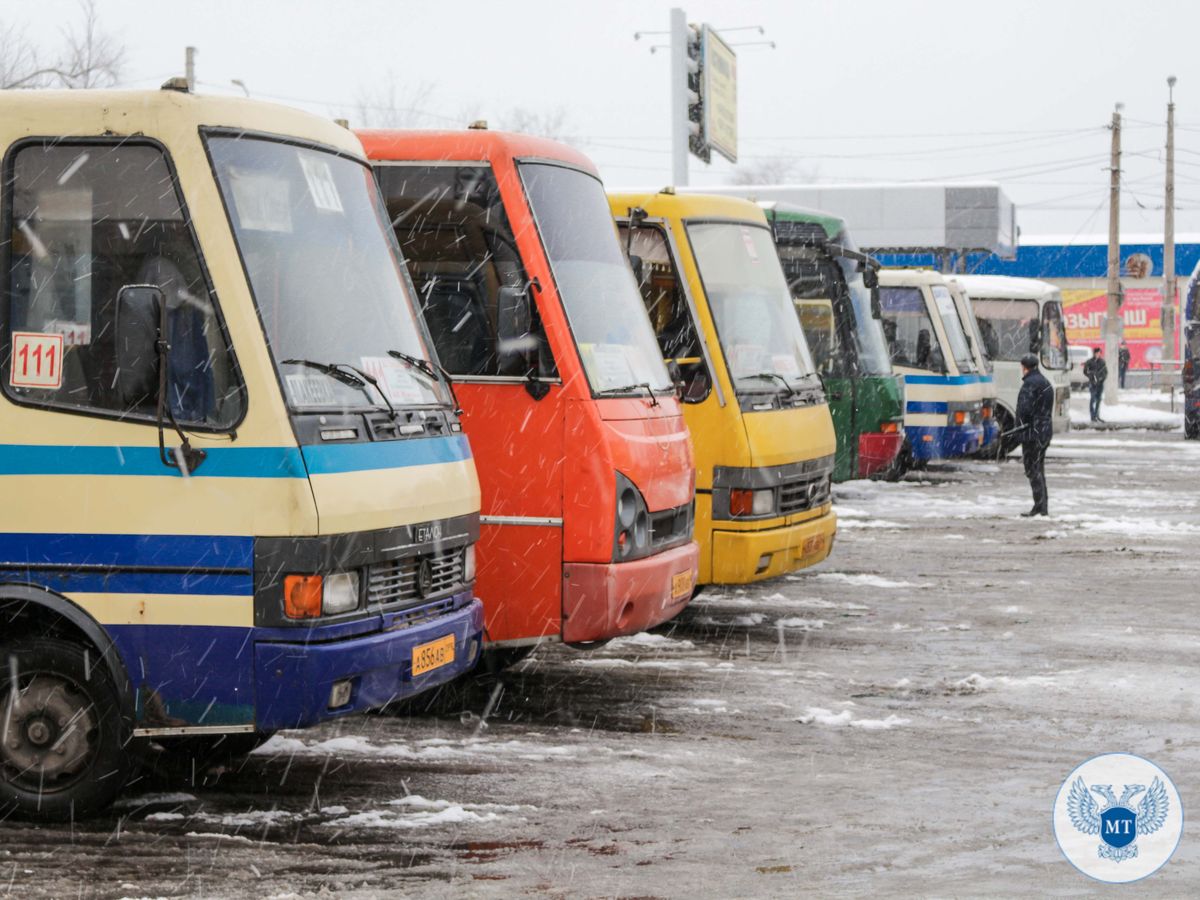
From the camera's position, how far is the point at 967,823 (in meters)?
6.66

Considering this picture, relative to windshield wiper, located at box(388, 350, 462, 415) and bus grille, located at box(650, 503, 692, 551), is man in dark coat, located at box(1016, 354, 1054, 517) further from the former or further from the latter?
windshield wiper, located at box(388, 350, 462, 415)

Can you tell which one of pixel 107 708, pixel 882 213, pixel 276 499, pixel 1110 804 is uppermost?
pixel 882 213

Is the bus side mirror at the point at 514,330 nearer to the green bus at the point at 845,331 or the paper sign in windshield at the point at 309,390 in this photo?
the paper sign in windshield at the point at 309,390

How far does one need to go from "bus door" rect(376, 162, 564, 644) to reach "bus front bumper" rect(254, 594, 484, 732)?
1.63m

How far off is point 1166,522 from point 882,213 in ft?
89.9

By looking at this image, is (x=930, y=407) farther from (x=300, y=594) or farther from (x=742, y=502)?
(x=300, y=594)

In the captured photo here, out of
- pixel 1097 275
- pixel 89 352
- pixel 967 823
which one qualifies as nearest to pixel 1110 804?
pixel 967 823

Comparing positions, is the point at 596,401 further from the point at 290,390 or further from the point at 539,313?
the point at 290,390

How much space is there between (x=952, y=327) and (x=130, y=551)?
20.2 m

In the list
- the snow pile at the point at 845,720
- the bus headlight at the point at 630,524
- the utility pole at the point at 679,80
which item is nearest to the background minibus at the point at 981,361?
the utility pole at the point at 679,80

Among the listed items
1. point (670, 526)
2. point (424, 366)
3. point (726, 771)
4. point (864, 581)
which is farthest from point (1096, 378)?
point (424, 366)

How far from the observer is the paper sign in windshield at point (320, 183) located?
7.00 metres

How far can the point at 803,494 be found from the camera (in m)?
11.5

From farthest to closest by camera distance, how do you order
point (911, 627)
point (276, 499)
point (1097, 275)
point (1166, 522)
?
point (1097, 275) → point (1166, 522) → point (911, 627) → point (276, 499)
